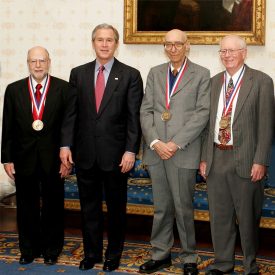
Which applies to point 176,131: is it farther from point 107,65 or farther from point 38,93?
point 38,93

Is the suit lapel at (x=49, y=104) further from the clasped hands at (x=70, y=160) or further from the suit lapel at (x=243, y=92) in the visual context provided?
the suit lapel at (x=243, y=92)

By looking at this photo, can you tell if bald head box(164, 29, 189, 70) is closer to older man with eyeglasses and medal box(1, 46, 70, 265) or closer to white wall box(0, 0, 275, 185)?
older man with eyeglasses and medal box(1, 46, 70, 265)

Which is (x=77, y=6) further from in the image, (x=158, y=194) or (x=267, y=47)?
(x=158, y=194)

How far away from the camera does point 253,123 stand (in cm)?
414

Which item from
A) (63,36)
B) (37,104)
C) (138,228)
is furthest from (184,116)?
(63,36)

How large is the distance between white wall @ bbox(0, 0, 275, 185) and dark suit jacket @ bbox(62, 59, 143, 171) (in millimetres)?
1965

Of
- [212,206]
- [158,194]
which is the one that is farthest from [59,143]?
[212,206]

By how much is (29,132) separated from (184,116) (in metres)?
1.33

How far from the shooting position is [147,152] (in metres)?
4.51

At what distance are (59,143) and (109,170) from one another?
52 cm

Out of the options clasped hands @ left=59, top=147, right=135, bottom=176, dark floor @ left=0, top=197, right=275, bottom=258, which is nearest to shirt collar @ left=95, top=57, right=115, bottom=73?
clasped hands @ left=59, top=147, right=135, bottom=176

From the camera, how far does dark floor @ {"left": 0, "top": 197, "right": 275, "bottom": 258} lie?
5504 mm

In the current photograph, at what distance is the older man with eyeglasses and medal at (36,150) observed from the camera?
15.2 feet

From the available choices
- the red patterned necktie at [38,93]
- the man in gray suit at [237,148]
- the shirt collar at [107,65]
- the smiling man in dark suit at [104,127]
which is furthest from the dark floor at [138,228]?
the shirt collar at [107,65]
